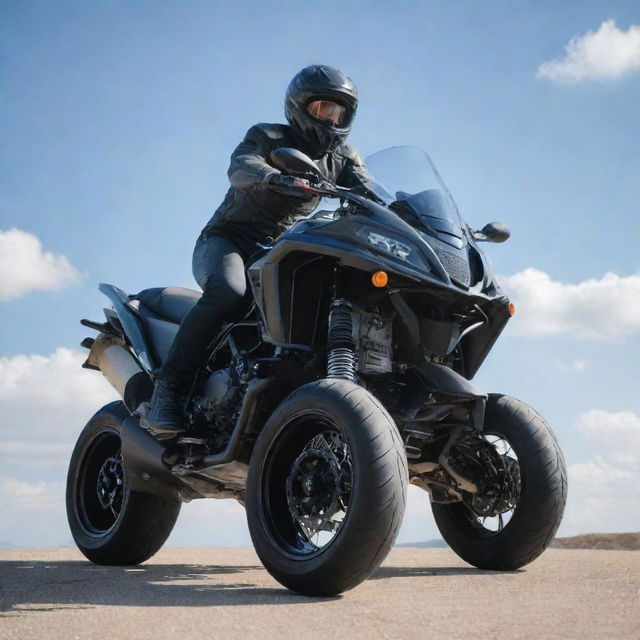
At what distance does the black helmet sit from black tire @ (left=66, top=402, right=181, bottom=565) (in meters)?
2.75

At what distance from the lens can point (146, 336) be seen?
291 inches

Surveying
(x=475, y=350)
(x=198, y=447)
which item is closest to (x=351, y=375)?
(x=475, y=350)

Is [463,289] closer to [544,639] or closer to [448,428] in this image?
[448,428]

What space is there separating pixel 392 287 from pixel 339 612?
2016 mm

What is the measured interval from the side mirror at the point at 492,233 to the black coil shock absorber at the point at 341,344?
56.0 inches

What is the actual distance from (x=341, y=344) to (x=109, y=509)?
3.43 metres

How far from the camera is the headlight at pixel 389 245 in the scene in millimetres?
5602

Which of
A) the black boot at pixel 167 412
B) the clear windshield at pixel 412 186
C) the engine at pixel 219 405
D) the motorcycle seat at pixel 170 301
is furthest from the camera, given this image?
the motorcycle seat at pixel 170 301

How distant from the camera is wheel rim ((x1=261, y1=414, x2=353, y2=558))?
511 centimetres

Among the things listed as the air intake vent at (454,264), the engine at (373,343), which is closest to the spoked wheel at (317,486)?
the engine at (373,343)

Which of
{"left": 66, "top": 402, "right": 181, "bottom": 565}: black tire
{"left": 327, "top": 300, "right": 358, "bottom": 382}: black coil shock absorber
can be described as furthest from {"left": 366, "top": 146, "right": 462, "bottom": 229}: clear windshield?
{"left": 66, "top": 402, "right": 181, "bottom": 565}: black tire

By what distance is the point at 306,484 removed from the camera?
528cm

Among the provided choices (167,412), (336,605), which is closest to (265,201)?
(167,412)

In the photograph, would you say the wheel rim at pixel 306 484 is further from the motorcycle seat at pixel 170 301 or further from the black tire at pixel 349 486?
the motorcycle seat at pixel 170 301
